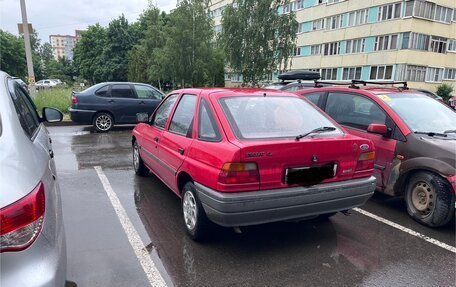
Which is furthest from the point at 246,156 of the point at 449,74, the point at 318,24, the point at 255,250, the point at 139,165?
the point at 318,24

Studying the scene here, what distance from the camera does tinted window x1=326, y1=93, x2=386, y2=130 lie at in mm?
4996

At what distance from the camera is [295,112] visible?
12.8 ft

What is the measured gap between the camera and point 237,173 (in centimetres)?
309

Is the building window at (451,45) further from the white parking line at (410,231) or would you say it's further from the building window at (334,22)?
the white parking line at (410,231)

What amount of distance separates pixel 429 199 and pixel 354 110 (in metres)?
1.77

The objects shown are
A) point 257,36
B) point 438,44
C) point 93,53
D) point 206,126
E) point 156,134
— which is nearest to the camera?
point 206,126

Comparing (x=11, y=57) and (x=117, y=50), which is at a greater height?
(x=117, y=50)

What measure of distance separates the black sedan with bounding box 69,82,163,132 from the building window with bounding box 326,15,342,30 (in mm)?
33091

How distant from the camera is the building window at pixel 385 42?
108 feet

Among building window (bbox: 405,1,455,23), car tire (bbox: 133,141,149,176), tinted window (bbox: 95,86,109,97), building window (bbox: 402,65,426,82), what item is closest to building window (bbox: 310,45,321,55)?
building window (bbox: 405,1,455,23)

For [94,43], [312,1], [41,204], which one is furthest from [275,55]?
[94,43]

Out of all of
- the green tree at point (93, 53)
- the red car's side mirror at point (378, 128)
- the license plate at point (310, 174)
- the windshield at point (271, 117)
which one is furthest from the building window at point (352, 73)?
the license plate at point (310, 174)

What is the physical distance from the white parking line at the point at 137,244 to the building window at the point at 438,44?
3706 cm

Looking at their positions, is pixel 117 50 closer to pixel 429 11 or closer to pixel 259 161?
pixel 429 11
